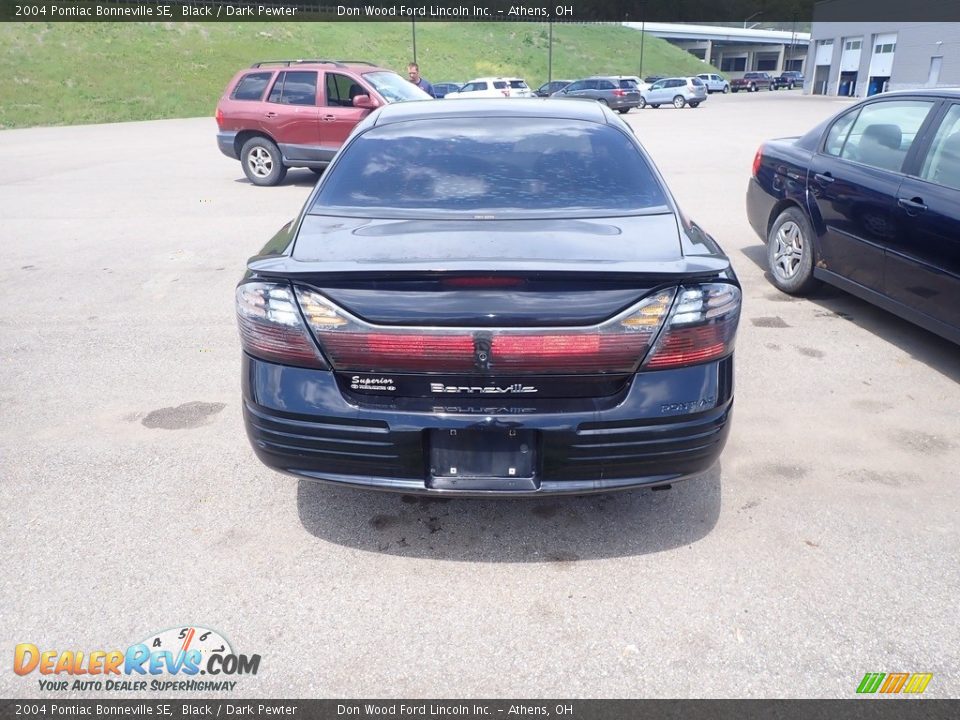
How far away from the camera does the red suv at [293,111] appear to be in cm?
1232

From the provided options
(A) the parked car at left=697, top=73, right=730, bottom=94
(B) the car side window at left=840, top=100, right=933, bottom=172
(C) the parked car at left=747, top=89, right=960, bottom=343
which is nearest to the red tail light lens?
(C) the parked car at left=747, top=89, right=960, bottom=343

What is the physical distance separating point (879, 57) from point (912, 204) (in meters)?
50.4

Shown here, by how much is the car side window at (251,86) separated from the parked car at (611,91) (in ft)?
79.2

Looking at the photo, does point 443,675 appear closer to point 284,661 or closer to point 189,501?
A: point 284,661

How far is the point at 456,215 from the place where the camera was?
3209 mm

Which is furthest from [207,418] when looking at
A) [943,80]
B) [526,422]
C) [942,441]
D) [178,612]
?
[943,80]

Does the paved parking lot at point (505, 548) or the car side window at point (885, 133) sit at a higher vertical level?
the car side window at point (885, 133)

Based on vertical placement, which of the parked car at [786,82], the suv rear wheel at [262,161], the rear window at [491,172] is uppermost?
the rear window at [491,172]

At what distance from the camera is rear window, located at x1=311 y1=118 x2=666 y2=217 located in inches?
131

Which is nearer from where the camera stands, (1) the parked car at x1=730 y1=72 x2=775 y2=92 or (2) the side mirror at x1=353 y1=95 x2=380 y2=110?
(2) the side mirror at x1=353 y1=95 x2=380 y2=110

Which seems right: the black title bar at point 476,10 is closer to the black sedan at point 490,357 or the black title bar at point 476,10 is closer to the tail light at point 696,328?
the black sedan at point 490,357

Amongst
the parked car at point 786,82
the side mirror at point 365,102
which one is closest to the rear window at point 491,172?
the side mirror at point 365,102

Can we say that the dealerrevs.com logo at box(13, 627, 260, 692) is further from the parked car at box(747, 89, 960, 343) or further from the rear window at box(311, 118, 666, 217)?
the parked car at box(747, 89, 960, 343)
